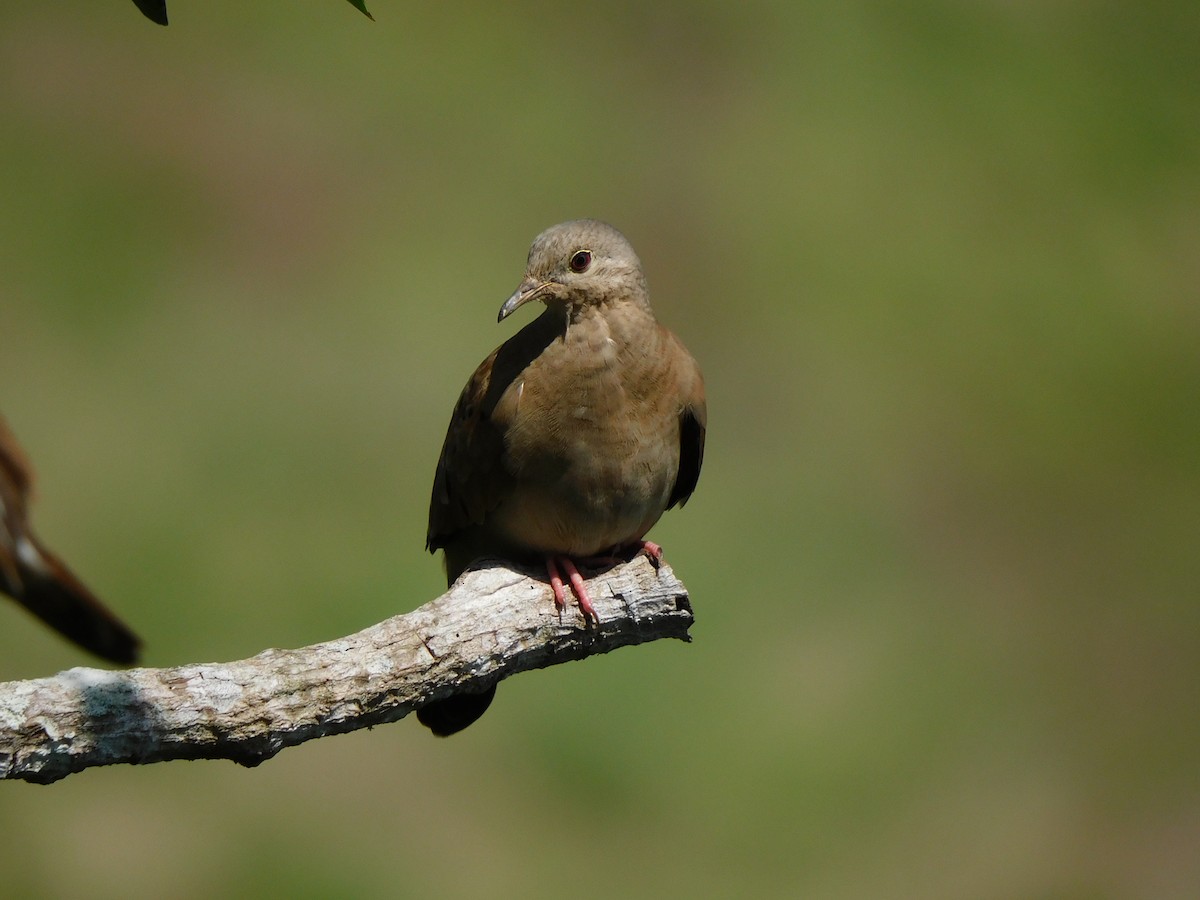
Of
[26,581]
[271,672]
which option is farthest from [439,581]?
[26,581]

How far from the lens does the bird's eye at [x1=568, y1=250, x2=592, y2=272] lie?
404 cm

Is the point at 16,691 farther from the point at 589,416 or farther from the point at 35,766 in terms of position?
the point at 589,416

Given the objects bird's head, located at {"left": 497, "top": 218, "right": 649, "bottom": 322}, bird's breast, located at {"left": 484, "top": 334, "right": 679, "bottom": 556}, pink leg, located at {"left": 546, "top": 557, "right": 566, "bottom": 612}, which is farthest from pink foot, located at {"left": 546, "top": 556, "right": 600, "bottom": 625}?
bird's head, located at {"left": 497, "top": 218, "right": 649, "bottom": 322}

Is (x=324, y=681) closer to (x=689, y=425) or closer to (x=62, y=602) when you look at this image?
(x=62, y=602)

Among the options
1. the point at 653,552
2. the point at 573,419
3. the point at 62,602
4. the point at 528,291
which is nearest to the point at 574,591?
the point at 653,552

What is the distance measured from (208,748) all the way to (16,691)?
1.37 ft

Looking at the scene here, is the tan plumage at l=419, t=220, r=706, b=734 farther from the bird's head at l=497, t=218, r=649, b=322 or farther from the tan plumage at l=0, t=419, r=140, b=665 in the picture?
the tan plumage at l=0, t=419, r=140, b=665

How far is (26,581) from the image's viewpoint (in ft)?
6.01

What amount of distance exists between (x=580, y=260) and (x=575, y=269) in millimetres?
34

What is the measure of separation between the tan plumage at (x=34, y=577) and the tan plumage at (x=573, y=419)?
2.01 meters

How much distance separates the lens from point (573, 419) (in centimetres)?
397

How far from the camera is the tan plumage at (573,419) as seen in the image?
398cm

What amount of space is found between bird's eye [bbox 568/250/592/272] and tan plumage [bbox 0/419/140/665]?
229 centimetres

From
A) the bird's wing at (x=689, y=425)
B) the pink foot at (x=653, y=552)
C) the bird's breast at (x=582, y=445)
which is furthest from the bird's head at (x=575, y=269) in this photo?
the pink foot at (x=653, y=552)
